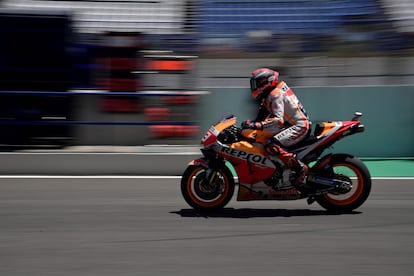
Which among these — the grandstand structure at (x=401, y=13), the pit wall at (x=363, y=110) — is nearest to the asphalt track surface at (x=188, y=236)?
the pit wall at (x=363, y=110)

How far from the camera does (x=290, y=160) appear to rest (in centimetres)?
732

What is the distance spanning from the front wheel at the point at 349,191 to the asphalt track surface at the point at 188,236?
0.14 metres

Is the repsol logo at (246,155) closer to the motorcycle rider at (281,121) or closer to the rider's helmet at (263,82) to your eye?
the motorcycle rider at (281,121)

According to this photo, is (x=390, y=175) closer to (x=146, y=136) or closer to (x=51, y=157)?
(x=146, y=136)

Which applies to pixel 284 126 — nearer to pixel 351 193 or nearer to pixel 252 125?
pixel 252 125

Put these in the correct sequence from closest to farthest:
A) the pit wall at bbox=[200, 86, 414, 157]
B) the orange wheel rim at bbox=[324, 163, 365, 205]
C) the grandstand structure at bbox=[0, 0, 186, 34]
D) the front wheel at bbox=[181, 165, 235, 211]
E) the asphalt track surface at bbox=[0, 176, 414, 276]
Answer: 1. the asphalt track surface at bbox=[0, 176, 414, 276]
2. the orange wheel rim at bbox=[324, 163, 365, 205]
3. the front wheel at bbox=[181, 165, 235, 211]
4. the pit wall at bbox=[200, 86, 414, 157]
5. the grandstand structure at bbox=[0, 0, 186, 34]

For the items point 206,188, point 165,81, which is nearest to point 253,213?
point 206,188

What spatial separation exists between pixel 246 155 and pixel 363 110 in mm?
5141

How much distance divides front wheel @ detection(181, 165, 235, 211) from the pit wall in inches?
174

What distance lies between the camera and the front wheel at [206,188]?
24.3 ft

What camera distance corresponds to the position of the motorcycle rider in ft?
24.0

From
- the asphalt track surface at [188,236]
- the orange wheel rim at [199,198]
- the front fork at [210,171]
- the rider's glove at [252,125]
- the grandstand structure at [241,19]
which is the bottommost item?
the asphalt track surface at [188,236]

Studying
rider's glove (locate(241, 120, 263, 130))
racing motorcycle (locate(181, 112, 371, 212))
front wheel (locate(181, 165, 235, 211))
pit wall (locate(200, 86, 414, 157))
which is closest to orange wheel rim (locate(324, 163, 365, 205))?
racing motorcycle (locate(181, 112, 371, 212))

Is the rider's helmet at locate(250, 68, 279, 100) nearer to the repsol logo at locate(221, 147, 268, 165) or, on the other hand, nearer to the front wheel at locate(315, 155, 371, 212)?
the repsol logo at locate(221, 147, 268, 165)
